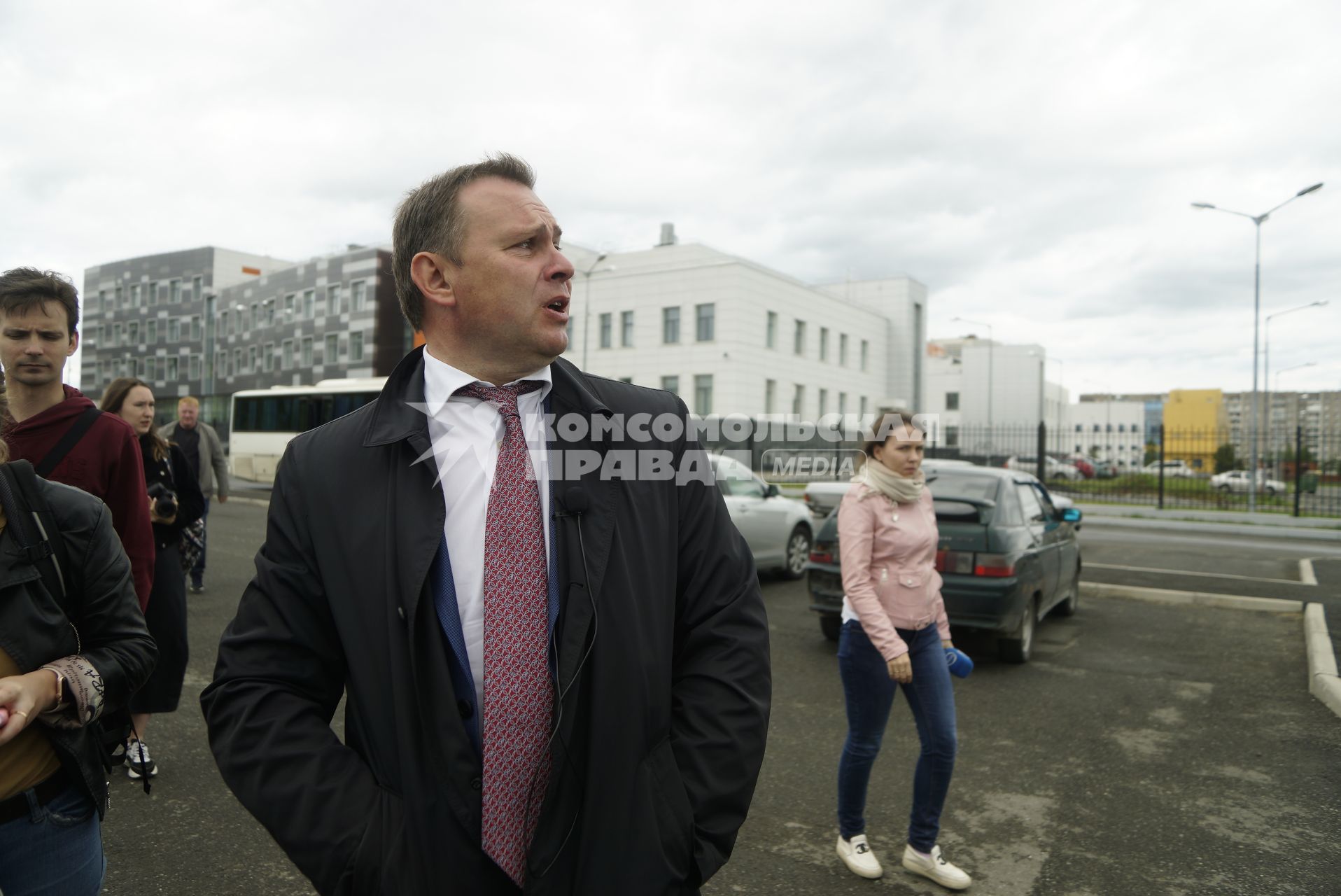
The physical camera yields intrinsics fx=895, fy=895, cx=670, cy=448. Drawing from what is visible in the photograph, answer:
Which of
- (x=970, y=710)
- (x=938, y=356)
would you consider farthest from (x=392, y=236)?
(x=938, y=356)

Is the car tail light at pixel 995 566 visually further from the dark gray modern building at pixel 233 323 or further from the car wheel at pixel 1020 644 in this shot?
the dark gray modern building at pixel 233 323

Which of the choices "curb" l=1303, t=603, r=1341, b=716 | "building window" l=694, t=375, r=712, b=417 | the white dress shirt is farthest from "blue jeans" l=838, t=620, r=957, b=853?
"building window" l=694, t=375, r=712, b=417

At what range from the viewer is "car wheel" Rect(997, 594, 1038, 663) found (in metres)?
7.11

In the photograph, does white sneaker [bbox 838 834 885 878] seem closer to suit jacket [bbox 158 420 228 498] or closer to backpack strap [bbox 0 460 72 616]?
backpack strap [bbox 0 460 72 616]

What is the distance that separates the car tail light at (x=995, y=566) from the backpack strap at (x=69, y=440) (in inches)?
231

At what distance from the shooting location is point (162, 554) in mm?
4637

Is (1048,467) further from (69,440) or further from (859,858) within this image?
(69,440)

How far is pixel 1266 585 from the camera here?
35.7 feet

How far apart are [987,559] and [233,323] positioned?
60.0 meters

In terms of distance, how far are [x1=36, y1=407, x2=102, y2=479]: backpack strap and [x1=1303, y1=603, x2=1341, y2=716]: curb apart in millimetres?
7215

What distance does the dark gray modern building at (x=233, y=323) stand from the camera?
48531 millimetres

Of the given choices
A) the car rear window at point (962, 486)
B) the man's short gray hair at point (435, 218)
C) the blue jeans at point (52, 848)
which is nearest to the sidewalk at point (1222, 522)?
the car rear window at point (962, 486)

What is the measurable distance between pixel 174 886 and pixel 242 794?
8.13ft

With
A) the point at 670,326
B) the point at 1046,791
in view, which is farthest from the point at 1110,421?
the point at 1046,791
